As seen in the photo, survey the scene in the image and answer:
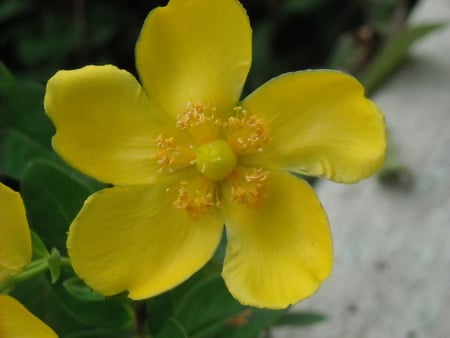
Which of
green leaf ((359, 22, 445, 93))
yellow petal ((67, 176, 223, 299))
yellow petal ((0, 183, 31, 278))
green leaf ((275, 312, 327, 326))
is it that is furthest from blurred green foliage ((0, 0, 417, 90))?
yellow petal ((0, 183, 31, 278))

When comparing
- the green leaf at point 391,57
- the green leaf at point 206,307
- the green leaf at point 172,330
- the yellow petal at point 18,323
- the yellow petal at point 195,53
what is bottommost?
the green leaf at point 391,57

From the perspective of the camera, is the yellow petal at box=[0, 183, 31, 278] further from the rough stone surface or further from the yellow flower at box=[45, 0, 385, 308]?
the rough stone surface

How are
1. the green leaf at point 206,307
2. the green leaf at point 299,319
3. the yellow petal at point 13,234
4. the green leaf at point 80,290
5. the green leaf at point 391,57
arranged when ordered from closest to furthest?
the yellow petal at point 13,234 → the green leaf at point 80,290 → the green leaf at point 206,307 → the green leaf at point 299,319 → the green leaf at point 391,57

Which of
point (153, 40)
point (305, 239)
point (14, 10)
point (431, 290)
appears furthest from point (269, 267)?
point (14, 10)

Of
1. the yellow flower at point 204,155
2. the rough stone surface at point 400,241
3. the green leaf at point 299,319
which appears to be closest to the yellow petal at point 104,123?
the yellow flower at point 204,155

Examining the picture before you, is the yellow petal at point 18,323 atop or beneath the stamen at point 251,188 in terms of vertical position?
atop

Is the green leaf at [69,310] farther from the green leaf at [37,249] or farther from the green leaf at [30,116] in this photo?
the green leaf at [30,116]

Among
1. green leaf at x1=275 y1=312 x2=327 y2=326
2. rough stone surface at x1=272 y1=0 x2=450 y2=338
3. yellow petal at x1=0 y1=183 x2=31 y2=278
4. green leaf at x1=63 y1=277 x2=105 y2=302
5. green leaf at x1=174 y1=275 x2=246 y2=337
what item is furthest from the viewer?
rough stone surface at x1=272 y1=0 x2=450 y2=338
